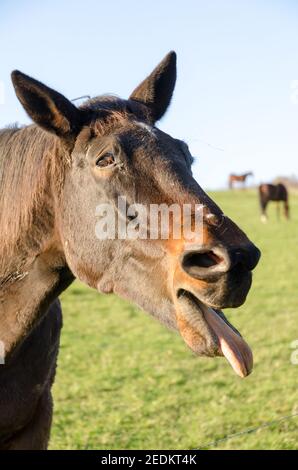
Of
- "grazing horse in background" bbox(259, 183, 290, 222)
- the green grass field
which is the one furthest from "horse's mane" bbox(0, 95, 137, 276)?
"grazing horse in background" bbox(259, 183, 290, 222)

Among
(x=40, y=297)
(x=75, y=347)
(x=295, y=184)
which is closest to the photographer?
(x=40, y=297)

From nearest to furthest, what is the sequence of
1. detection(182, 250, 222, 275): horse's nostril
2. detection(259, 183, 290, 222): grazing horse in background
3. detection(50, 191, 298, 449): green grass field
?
1. detection(182, 250, 222, 275): horse's nostril
2. detection(50, 191, 298, 449): green grass field
3. detection(259, 183, 290, 222): grazing horse in background

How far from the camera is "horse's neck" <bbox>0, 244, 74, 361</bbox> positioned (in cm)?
340

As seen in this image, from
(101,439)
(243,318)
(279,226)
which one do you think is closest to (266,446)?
(101,439)

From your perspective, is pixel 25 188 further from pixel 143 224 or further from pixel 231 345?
pixel 231 345

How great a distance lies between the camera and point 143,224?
2979mm

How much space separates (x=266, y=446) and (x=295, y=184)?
2774 inches

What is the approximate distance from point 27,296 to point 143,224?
0.88 m

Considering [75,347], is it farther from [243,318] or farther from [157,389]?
[243,318]

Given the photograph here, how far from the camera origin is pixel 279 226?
34312 millimetres

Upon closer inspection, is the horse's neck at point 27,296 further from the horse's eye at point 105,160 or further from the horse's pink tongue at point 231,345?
the horse's pink tongue at point 231,345

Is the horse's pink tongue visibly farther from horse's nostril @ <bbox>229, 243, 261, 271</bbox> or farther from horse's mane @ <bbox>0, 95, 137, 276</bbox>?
horse's mane @ <bbox>0, 95, 137, 276</bbox>
